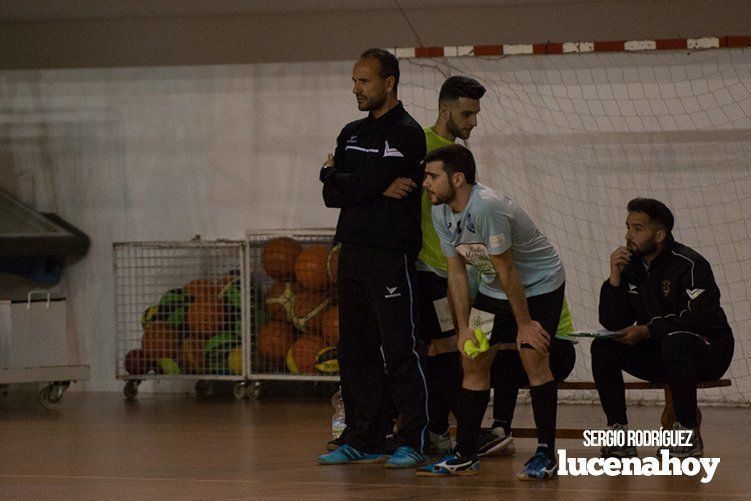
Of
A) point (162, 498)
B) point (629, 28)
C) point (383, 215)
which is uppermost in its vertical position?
point (629, 28)

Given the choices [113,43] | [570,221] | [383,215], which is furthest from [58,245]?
[383,215]

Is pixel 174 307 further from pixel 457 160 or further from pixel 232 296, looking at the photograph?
pixel 457 160

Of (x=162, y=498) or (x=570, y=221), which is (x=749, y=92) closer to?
(x=570, y=221)

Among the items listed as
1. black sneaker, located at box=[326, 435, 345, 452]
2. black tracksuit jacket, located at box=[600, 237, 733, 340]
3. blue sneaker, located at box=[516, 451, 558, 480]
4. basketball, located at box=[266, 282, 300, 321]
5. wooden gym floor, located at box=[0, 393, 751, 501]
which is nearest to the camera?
wooden gym floor, located at box=[0, 393, 751, 501]

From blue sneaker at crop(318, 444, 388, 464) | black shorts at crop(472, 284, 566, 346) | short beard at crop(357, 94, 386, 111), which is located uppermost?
short beard at crop(357, 94, 386, 111)

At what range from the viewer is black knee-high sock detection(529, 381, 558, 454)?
170 inches

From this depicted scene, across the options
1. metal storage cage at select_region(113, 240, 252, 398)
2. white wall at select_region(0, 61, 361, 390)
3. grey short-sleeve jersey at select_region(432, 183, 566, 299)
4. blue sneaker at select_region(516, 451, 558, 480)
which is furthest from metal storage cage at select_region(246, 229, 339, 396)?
blue sneaker at select_region(516, 451, 558, 480)

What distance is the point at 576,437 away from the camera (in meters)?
5.04

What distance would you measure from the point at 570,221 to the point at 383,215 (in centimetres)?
313

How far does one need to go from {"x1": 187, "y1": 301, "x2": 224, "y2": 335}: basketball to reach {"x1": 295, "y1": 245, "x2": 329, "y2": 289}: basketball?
25.0 inches

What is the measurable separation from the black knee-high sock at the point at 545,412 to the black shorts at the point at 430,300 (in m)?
0.78

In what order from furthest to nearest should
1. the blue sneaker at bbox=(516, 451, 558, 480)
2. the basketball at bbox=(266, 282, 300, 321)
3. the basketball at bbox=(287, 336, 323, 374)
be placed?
1. the basketball at bbox=(266, 282, 300, 321)
2. the basketball at bbox=(287, 336, 323, 374)
3. the blue sneaker at bbox=(516, 451, 558, 480)

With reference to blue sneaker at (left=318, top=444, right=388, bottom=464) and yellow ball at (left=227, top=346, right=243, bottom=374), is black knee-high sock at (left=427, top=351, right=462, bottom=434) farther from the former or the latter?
yellow ball at (left=227, top=346, right=243, bottom=374)

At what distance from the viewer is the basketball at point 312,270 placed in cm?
748
